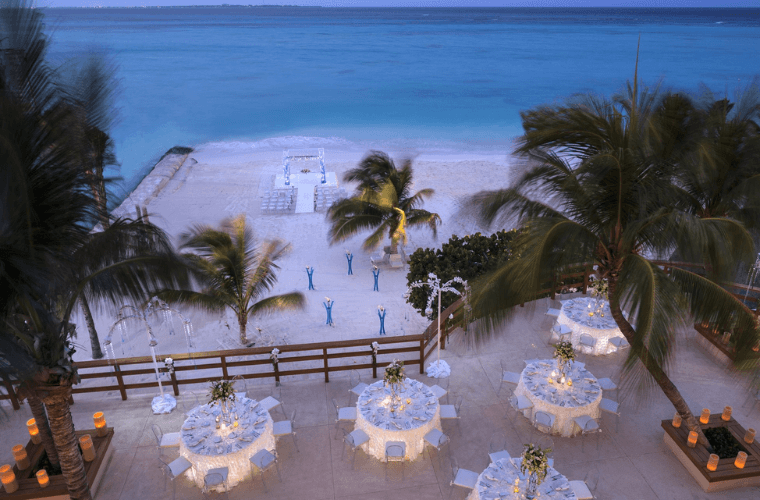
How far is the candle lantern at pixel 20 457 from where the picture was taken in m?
7.65

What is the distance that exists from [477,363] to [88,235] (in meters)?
7.55

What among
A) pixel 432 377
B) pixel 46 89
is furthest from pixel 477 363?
pixel 46 89

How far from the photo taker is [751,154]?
9.31 metres

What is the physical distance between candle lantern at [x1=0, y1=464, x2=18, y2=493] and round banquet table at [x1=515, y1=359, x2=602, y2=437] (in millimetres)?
7891

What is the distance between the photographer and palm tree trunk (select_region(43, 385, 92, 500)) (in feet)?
20.8

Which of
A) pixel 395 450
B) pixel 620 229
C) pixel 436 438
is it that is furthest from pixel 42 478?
pixel 620 229

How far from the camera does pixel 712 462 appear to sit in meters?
7.46

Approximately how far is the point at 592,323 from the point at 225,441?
742 cm

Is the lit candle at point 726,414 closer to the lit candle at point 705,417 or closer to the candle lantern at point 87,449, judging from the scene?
the lit candle at point 705,417

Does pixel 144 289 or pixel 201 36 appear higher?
pixel 201 36

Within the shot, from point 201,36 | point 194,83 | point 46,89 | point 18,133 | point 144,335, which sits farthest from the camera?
point 201,36

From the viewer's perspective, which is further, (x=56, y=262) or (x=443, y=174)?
(x=443, y=174)

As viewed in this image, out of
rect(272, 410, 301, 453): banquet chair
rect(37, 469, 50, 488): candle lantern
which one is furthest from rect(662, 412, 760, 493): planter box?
rect(37, 469, 50, 488): candle lantern

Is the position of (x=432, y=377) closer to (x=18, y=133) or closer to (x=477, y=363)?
(x=477, y=363)
